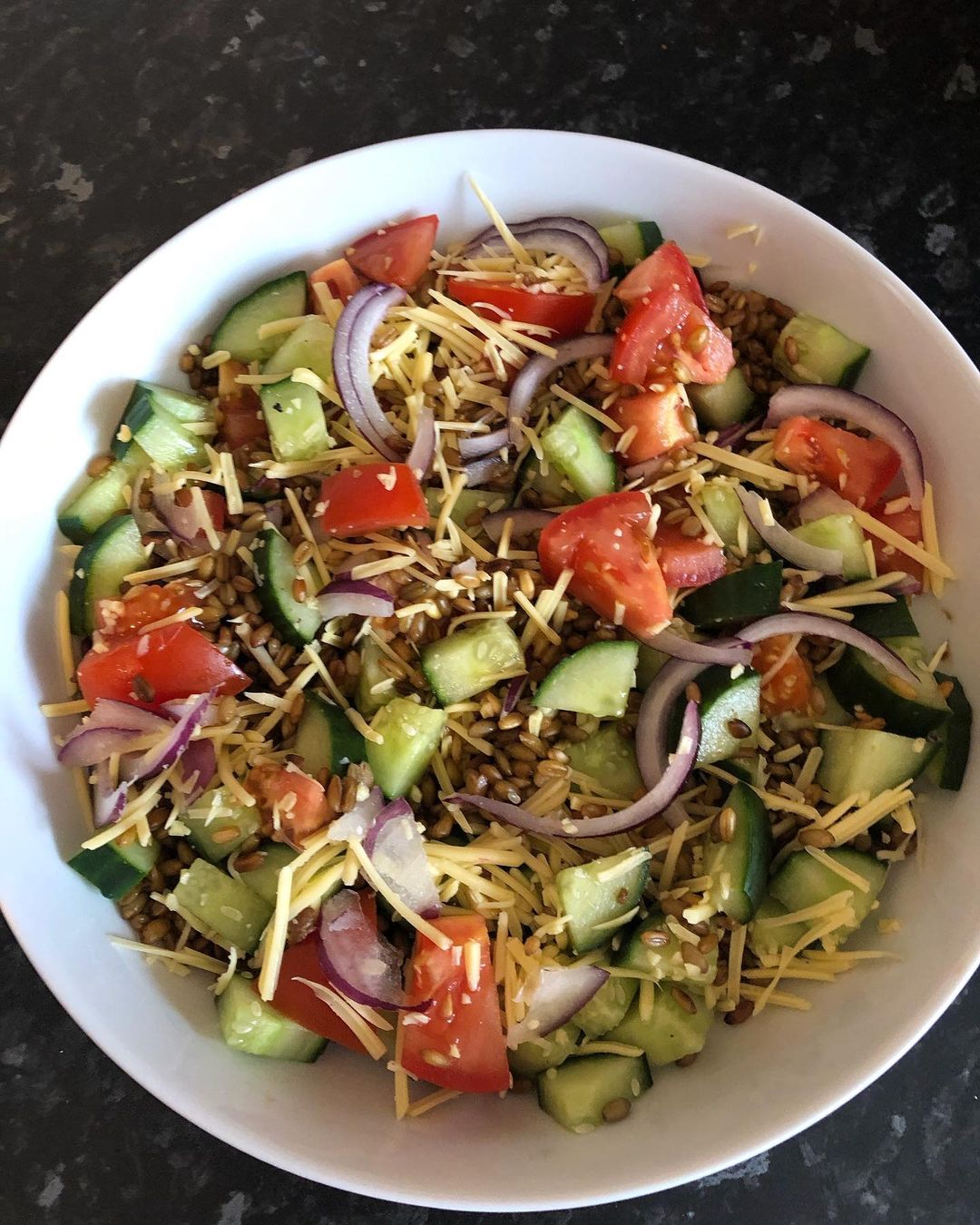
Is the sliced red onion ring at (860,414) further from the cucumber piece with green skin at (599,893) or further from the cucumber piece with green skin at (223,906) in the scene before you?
the cucumber piece with green skin at (223,906)

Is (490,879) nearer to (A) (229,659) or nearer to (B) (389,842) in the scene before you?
(B) (389,842)

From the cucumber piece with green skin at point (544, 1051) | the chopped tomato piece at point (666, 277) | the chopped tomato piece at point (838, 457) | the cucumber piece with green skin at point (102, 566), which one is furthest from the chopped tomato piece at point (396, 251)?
the cucumber piece with green skin at point (544, 1051)

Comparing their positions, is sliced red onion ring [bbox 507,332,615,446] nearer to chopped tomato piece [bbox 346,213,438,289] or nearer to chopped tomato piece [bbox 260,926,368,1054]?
chopped tomato piece [bbox 346,213,438,289]

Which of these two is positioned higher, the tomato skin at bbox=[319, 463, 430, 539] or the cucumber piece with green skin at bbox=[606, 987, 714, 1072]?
the tomato skin at bbox=[319, 463, 430, 539]

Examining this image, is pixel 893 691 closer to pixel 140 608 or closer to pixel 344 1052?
pixel 344 1052

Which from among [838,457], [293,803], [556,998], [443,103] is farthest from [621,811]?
[443,103]

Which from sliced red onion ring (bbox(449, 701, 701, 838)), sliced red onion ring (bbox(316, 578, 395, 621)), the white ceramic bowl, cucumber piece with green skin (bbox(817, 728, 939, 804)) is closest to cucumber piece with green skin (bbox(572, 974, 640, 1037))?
the white ceramic bowl
